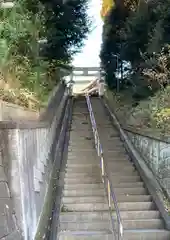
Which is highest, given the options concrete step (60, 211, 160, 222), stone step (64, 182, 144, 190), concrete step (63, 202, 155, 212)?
stone step (64, 182, 144, 190)

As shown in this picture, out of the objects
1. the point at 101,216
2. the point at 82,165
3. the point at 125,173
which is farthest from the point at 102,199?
the point at 82,165

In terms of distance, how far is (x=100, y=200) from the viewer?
7410 mm

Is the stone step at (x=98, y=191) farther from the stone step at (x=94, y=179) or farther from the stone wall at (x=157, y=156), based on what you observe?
the stone wall at (x=157, y=156)

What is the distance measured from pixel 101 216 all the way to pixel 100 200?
0.54 meters

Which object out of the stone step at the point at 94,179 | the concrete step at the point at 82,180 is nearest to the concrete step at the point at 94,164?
the stone step at the point at 94,179

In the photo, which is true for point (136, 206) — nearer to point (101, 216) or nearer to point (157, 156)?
point (101, 216)

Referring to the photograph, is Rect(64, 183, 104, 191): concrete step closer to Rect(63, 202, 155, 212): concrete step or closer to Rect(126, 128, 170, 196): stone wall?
Rect(63, 202, 155, 212): concrete step

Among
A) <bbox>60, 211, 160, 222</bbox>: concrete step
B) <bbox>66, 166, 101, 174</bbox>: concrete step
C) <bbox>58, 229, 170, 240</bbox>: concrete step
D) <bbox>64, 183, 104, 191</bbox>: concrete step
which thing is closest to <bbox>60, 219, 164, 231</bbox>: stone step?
<bbox>60, 211, 160, 222</bbox>: concrete step

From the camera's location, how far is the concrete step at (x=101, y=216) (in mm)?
6852

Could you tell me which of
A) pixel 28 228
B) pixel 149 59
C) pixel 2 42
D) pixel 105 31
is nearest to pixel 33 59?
pixel 149 59

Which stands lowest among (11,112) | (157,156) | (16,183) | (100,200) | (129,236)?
(129,236)

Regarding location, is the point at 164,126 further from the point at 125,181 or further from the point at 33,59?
the point at 33,59

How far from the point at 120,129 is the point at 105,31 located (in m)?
8.31

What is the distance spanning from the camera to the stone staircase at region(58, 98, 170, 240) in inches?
251
